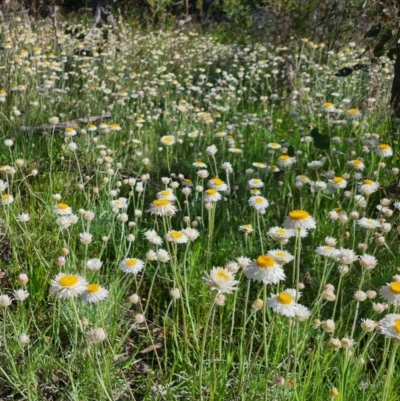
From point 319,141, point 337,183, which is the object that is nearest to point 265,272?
point 337,183

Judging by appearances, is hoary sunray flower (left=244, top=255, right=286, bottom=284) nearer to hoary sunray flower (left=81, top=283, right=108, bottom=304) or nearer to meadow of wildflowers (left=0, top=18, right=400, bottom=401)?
meadow of wildflowers (left=0, top=18, right=400, bottom=401)

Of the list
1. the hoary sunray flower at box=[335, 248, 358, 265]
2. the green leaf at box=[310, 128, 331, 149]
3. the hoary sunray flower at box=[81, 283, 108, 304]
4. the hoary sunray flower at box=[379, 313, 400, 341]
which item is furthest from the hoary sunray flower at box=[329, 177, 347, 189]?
the hoary sunray flower at box=[81, 283, 108, 304]

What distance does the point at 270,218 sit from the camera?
2.87m

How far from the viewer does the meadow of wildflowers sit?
61.5 inches

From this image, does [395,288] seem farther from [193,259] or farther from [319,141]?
[319,141]

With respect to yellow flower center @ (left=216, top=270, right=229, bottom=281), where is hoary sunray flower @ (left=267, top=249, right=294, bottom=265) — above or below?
below

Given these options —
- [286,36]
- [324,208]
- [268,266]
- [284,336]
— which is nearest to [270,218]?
[324,208]

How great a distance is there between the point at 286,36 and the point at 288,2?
0.52 m

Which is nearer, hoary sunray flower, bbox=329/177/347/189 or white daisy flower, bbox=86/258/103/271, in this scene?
white daisy flower, bbox=86/258/103/271

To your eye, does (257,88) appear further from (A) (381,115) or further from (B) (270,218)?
(B) (270,218)

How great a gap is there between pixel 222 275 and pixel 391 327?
1.41 feet

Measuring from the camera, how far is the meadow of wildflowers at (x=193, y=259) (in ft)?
5.12

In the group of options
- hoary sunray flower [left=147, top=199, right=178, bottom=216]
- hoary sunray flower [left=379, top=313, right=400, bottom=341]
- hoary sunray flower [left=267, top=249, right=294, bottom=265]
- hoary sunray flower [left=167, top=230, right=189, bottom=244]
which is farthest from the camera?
hoary sunray flower [left=147, top=199, right=178, bottom=216]

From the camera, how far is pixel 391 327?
4.21 feet
